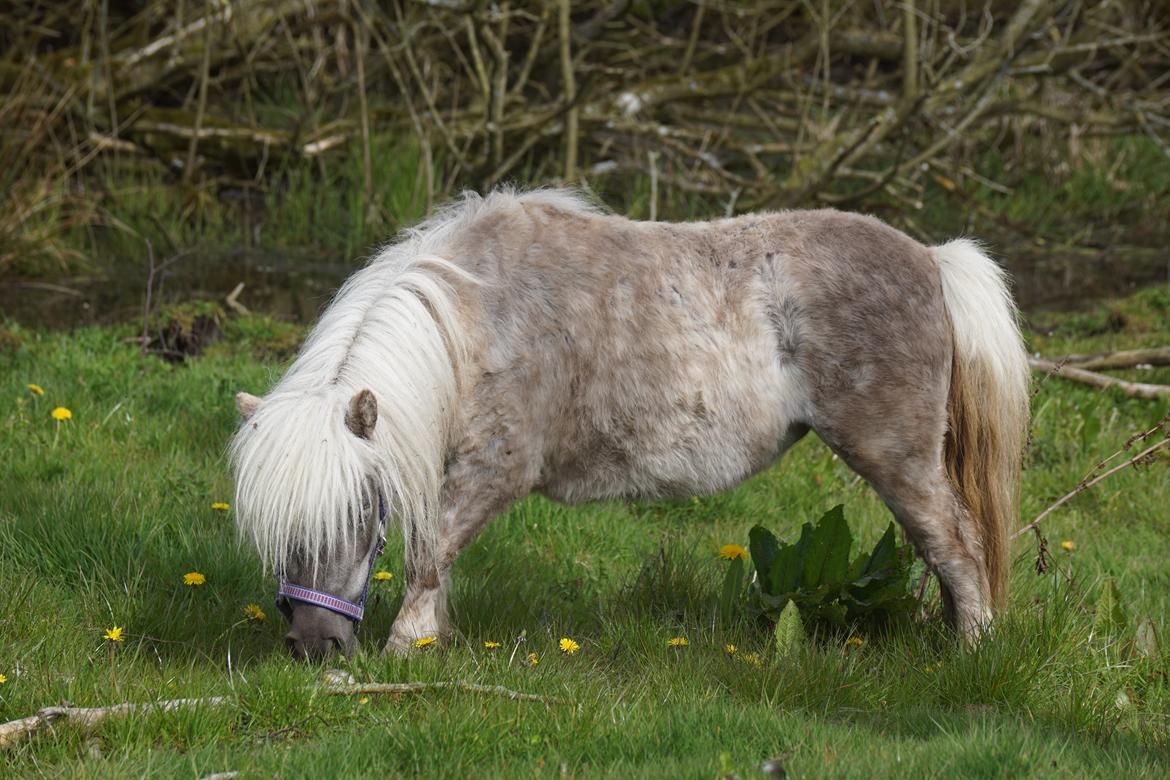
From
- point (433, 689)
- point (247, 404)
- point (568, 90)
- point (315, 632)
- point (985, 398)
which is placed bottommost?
point (433, 689)

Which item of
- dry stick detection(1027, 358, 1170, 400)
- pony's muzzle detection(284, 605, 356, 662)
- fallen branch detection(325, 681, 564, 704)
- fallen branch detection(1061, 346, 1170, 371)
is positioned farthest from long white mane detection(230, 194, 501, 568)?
fallen branch detection(1061, 346, 1170, 371)

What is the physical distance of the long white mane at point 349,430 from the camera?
3.62 m

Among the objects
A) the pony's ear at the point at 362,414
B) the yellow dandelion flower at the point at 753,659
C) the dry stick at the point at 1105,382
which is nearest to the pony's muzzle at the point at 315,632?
the pony's ear at the point at 362,414

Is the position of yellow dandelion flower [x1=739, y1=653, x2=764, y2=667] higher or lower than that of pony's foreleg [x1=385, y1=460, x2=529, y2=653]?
lower

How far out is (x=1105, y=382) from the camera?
7.12m

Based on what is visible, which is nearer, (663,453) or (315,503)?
(315,503)

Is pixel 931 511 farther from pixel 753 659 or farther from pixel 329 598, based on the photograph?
pixel 329 598

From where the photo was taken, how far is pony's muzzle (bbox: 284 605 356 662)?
12.1 ft

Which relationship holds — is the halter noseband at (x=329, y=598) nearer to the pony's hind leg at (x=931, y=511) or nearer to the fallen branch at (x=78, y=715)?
the fallen branch at (x=78, y=715)

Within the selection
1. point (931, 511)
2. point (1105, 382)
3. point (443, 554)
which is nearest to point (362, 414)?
point (443, 554)

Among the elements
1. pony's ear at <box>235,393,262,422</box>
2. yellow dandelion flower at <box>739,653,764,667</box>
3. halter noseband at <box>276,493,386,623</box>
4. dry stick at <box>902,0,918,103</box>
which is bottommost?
yellow dandelion flower at <box>739,653,764,667</box>

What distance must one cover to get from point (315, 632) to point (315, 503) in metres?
0.41

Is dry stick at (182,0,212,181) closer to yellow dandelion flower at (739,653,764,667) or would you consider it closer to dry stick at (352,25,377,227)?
dry stick at (352,25,377,227)

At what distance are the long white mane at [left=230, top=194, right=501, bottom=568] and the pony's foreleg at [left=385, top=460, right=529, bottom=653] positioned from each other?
2.5 inches
